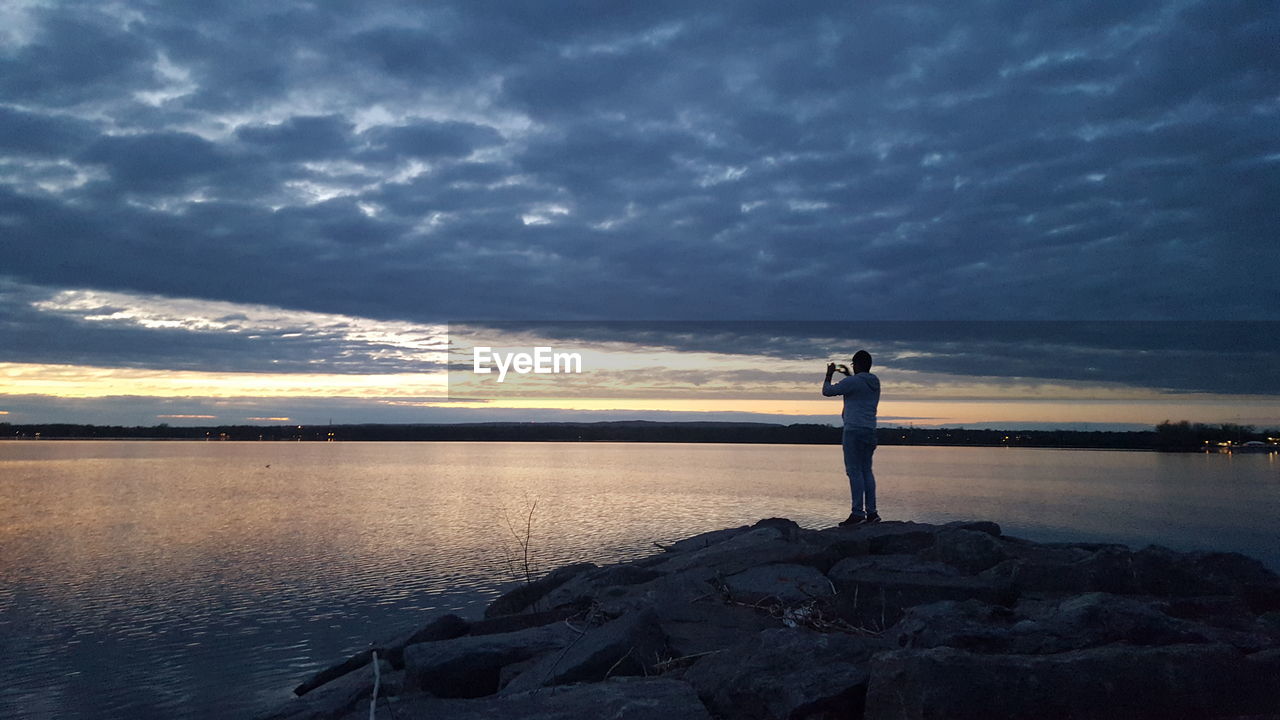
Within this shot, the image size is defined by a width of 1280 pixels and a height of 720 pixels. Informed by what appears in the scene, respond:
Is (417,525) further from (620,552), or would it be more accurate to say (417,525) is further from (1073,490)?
(1073,490)

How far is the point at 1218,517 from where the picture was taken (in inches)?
883

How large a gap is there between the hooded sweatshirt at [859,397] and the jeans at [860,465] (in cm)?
11

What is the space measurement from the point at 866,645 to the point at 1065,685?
115cm

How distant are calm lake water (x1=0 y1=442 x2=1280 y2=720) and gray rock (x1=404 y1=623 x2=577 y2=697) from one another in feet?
8.97

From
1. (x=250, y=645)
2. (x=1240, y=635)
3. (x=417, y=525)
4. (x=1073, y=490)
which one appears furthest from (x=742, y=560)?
(x=1073, y=490)

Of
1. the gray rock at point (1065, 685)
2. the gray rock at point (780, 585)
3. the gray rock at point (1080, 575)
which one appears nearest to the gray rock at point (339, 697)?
the gray rock at point (780, 585)

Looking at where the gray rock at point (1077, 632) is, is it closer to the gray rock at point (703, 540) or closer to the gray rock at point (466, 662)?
the gray rock at point (466, 662)

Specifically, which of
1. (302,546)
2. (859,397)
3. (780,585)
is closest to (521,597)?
(780,585)

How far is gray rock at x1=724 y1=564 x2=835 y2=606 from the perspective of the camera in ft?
22.1

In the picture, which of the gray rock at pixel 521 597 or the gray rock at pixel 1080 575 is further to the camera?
the gray rock at pixel 521 597

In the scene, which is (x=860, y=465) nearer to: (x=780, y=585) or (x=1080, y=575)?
(x=780, y=585)

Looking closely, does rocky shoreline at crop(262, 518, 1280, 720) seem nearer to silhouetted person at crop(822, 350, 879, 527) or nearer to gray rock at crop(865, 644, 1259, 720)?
gray rock at crop(865, 644, 1259, 720)

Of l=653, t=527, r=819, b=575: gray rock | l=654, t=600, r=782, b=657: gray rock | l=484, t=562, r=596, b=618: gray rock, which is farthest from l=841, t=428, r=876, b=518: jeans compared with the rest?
l=484, t=562, r=596, b=618: gray rock

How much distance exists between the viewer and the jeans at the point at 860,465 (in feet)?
31.9
